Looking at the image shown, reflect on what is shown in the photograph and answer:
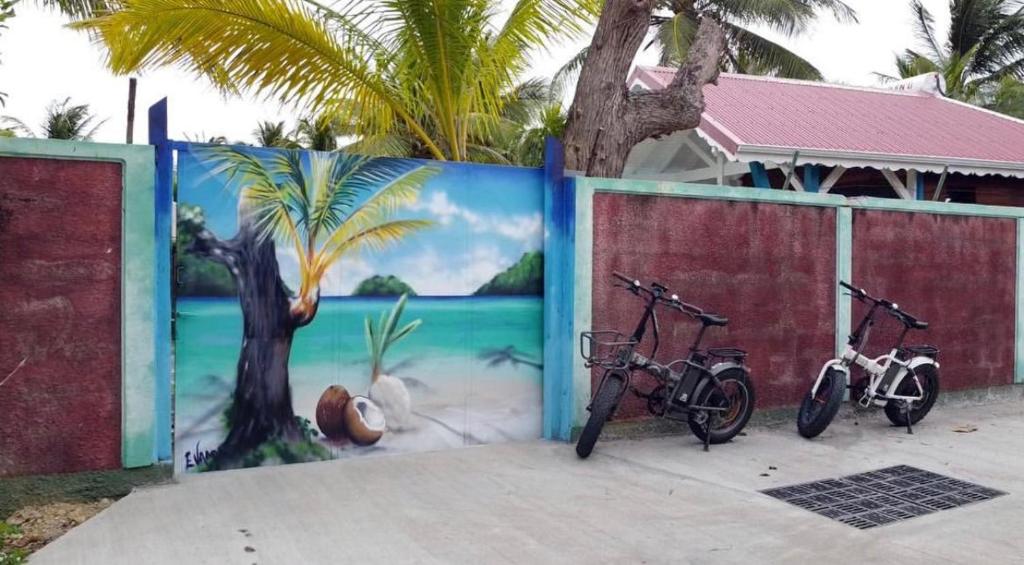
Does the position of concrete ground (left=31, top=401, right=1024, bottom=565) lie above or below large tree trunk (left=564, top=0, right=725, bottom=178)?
below

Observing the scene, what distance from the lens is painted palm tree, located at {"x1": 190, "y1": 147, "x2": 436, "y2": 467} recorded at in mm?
5535

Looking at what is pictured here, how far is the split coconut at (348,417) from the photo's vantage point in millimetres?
5824

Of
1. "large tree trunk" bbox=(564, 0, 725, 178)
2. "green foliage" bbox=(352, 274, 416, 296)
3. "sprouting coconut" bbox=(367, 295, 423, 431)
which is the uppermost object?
"large tree trunk" bbox=(564, 0, 725, 178)

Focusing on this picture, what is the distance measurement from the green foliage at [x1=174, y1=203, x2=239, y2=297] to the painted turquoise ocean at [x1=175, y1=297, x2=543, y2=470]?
0.07 metres

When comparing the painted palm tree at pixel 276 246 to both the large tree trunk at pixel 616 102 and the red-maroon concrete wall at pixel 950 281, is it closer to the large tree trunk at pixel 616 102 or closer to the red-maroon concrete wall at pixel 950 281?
the large tree trunk at pixel 616 102

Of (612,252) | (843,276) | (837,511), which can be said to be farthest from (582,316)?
(843,276)

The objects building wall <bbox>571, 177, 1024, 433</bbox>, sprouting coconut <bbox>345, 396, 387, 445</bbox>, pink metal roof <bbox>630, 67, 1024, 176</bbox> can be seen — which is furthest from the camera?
pink metal roof <bbox>630, 67, 1024, 176</bbox>

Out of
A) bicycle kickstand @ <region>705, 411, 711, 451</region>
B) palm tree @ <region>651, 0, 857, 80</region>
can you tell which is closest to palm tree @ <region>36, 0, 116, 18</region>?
bicycle kickstand @ <region>705, 411, 711, 451</region>

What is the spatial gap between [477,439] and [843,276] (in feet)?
13.0

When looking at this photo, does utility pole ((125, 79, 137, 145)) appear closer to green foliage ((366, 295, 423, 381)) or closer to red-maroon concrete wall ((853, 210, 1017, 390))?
green foliage ((366, 295, 423, 381))

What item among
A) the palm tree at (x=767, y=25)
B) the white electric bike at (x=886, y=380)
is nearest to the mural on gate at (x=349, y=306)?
the white electric bike at (x=886, y=380)

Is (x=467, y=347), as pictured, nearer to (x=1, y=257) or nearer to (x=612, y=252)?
(x=612, y=252)

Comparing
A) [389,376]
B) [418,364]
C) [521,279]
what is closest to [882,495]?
[521,279]

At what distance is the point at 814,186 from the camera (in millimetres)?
13664
